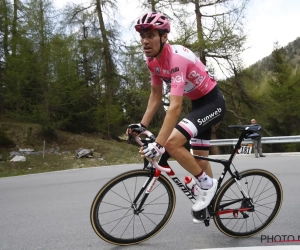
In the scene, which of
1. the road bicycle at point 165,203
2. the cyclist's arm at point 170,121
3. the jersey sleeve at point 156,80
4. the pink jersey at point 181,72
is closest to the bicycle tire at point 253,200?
the road bicycle at point 165,203

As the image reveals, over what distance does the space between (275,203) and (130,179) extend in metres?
1.68

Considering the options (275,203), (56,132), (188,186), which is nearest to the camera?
(188,186)

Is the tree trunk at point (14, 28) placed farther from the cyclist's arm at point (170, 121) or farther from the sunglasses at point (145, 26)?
the cyclist's arm at point (170, 121)

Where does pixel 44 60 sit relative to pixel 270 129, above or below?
above

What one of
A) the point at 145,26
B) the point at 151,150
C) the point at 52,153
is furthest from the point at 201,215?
the point at 52,153

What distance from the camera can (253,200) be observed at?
126 inches

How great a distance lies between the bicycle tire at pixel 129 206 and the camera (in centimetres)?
270

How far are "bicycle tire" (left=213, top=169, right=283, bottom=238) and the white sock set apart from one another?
0.17m

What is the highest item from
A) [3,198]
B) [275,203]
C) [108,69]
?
[108,69]

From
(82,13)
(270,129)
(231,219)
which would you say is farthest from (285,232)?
(270,129)

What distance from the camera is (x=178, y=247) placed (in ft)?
8.96

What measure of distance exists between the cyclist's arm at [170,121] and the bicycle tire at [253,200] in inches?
34.4

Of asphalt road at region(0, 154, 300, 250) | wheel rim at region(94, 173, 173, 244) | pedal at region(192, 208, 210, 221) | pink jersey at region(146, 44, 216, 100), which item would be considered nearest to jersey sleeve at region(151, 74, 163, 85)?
pink jersey at region(146, 44, 216, 100)

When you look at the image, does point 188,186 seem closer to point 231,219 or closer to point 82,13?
point 231,219
